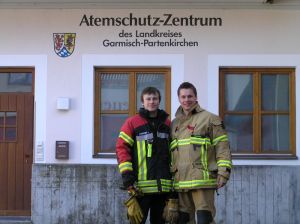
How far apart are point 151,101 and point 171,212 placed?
3.52ft

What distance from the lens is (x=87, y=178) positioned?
8.09 metres

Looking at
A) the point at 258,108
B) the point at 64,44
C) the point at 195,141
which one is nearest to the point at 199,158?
the point at 195,141

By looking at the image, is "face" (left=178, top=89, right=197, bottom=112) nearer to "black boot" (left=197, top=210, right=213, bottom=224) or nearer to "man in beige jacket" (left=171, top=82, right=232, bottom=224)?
"man in beige jacket" (left=171, top=82, right=232, bottom=224)

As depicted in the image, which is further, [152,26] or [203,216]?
[152,26]

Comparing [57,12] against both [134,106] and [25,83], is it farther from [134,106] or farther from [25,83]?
[134,106]

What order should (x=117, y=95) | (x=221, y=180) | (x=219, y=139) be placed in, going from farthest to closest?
1. (x=117, y=95)
2. (x=219, y=139)
3. (x=221, y=180)

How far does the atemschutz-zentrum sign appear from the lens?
8227 millimetres

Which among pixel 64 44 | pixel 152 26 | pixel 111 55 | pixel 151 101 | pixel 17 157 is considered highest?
pixel 152 26

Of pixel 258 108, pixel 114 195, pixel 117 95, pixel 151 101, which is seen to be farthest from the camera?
pixel 117 95

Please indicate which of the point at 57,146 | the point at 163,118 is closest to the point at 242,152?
the point at 57,146

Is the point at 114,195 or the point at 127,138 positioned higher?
the point at 127,138

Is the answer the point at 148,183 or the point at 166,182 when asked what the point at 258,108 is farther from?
the point at 148,183

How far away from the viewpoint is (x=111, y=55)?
8.24 metres

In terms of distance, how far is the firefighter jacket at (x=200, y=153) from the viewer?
4.75m
